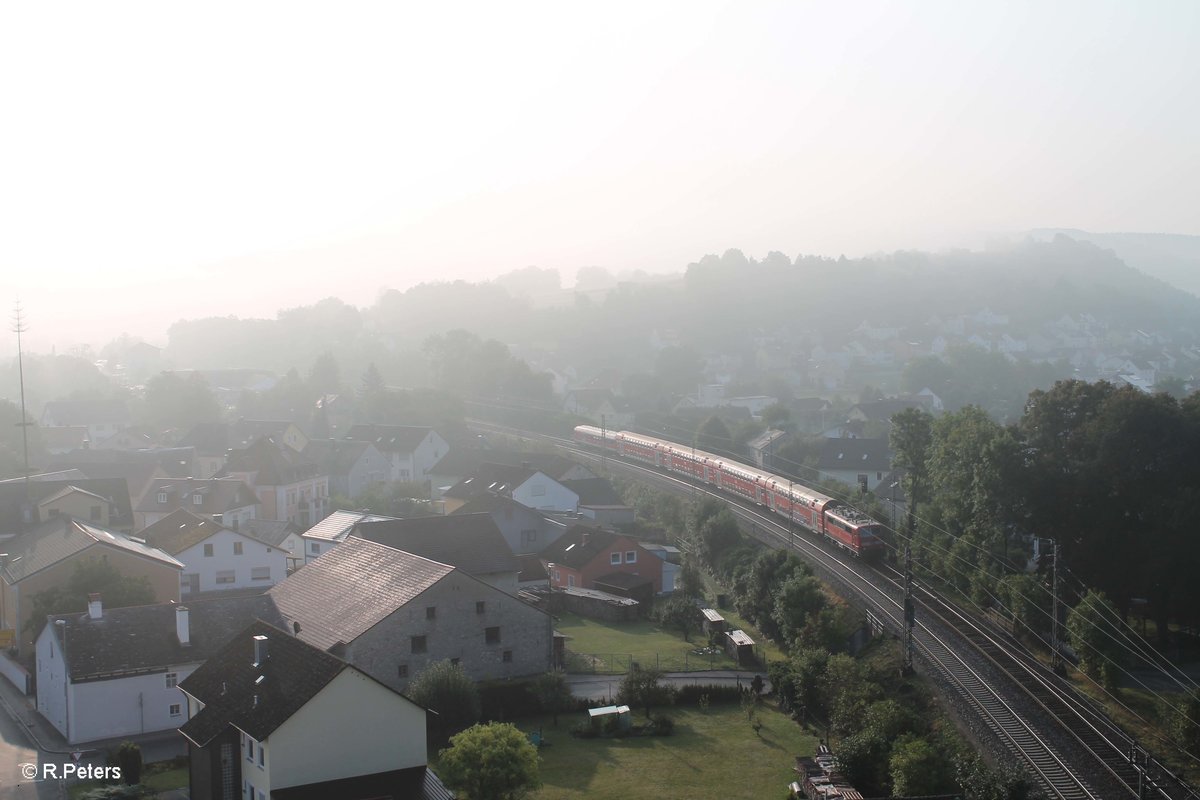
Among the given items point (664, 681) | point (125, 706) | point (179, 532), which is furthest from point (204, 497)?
point (664, 681)

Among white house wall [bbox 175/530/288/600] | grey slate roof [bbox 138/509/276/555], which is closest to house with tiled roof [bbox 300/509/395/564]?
white house wall [bbox 175/530/288/600]

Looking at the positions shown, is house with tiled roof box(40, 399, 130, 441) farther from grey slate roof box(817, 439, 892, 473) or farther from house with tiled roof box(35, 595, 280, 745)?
house with tiled roof box(35, 595, 280, 745)

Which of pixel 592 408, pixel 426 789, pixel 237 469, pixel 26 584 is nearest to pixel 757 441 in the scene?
pixel 592 408

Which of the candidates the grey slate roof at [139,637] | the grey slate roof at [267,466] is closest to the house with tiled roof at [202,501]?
the grey slate roof at [267,466]

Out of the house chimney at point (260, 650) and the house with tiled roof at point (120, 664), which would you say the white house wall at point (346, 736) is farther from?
the house with tiled roof at point (120, 664)

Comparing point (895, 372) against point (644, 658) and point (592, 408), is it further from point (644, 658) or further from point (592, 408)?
point (644, 658)
